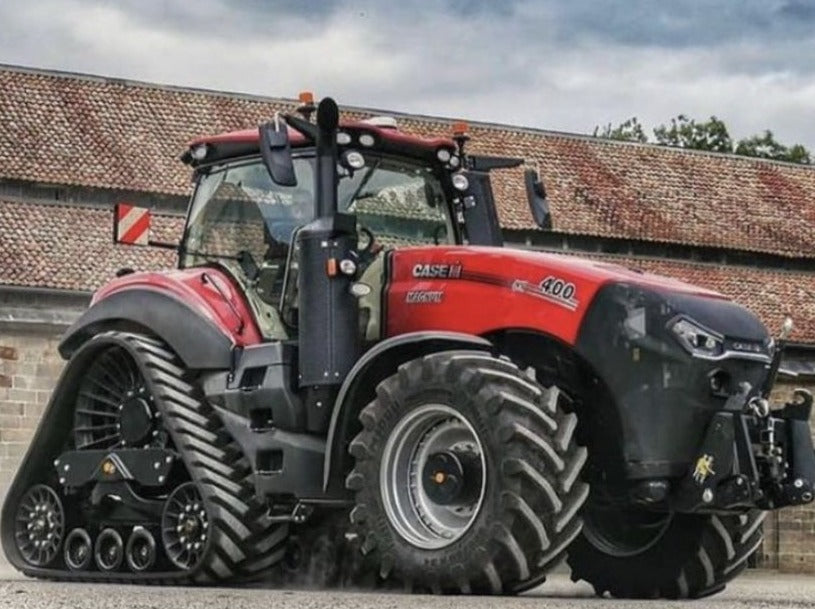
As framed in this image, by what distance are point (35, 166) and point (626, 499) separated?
27.2 metres

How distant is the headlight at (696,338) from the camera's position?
9336mm

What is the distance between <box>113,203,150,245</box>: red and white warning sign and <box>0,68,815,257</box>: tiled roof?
24.0 meters

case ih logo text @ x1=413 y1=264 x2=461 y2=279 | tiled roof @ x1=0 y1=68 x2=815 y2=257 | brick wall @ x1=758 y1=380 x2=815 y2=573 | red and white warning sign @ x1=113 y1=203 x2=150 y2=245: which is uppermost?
tiled roof @ x1=0 y1=68 x2=815 y2=257

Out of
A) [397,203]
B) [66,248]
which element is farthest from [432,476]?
[66,248]

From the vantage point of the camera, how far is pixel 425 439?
9.55 meters

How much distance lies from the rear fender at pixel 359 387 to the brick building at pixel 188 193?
1981 cm

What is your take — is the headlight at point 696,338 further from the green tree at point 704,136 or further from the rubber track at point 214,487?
the green tree at point 704,136

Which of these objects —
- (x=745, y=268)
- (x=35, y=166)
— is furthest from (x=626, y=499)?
(x=745, y=268)

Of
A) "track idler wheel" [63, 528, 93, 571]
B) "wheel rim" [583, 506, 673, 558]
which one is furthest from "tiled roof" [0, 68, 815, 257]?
"wheel rim" [583, 506, 673, 558]

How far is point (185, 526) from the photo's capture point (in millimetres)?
10852

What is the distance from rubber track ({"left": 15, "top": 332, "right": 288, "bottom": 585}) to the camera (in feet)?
34.4

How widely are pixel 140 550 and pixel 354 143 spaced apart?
268 cm

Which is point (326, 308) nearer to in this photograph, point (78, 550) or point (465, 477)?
Result: point (465, 477)

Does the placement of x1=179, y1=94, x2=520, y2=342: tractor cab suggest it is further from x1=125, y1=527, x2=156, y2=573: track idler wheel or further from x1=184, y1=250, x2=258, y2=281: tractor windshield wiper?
x1=125, y1=527, x2=156, y2=573: track idler wheel
